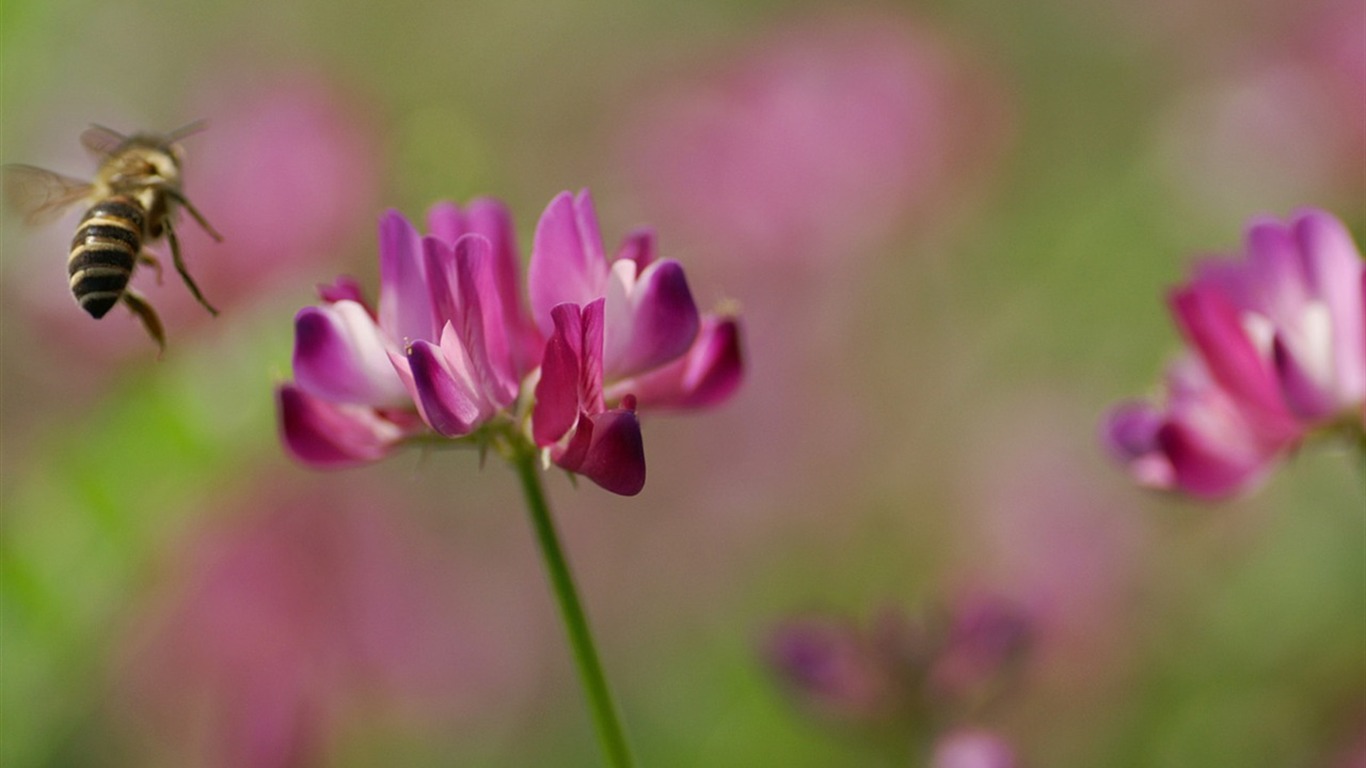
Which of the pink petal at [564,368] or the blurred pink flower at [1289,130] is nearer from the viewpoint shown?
the pink petal at [564,368]

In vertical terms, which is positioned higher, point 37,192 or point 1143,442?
point 37,192

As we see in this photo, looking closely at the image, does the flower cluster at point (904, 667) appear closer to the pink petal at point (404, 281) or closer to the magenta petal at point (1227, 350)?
the magenta petal at point (1227, 350)

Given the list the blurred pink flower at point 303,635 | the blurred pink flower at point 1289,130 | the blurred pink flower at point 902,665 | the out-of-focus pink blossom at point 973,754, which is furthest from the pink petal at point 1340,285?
the blurred pink flower at point 1289,130

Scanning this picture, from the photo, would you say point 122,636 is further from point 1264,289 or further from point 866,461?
point 1264,289

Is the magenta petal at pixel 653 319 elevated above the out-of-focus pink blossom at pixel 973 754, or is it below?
above

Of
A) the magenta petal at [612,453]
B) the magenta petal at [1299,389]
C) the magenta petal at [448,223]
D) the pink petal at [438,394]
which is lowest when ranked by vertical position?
the magenta petal at [1299,389]

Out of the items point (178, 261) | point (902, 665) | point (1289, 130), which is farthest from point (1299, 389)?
point (1289, 130)

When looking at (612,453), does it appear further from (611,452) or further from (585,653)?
(585,653)
